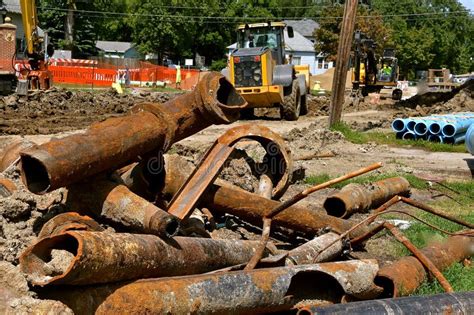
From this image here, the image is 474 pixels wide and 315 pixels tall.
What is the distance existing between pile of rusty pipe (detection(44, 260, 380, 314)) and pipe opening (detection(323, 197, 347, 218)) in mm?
2810

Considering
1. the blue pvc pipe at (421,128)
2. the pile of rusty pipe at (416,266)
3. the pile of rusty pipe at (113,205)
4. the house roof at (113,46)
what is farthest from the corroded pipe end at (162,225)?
the house roof at (113,46)

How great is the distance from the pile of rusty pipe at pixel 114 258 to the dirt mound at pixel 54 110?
11.8m

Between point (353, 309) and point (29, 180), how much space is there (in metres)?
2.45

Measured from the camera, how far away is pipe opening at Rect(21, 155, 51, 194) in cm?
474

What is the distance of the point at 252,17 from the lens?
8300 centimetres

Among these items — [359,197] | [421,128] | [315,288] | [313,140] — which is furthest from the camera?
[421,128]

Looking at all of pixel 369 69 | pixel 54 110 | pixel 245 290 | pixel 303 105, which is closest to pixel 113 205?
pixel 245 290

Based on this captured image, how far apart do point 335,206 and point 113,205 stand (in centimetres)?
358

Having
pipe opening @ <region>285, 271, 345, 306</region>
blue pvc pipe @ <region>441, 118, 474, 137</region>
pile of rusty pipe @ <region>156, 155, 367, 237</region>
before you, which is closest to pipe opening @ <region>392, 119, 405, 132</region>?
blue pvc pipe @ <region>441, 118, 474, 137</region>

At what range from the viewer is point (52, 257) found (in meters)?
3.92

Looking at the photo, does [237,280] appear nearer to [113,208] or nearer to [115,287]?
[115,287]

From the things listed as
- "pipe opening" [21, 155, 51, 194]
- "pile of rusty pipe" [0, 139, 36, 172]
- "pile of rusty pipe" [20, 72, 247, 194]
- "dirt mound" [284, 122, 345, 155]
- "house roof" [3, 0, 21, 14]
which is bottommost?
"dirt mound" [284, 122, 345, 155]

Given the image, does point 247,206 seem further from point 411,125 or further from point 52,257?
point 411,125

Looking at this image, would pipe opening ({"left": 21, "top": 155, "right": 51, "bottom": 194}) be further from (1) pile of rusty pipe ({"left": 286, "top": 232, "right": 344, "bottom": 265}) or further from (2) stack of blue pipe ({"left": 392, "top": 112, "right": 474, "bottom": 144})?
(2) stack of blue pipe ({"left": 392, "top": 112, "right": 474, "bottom": 144})
